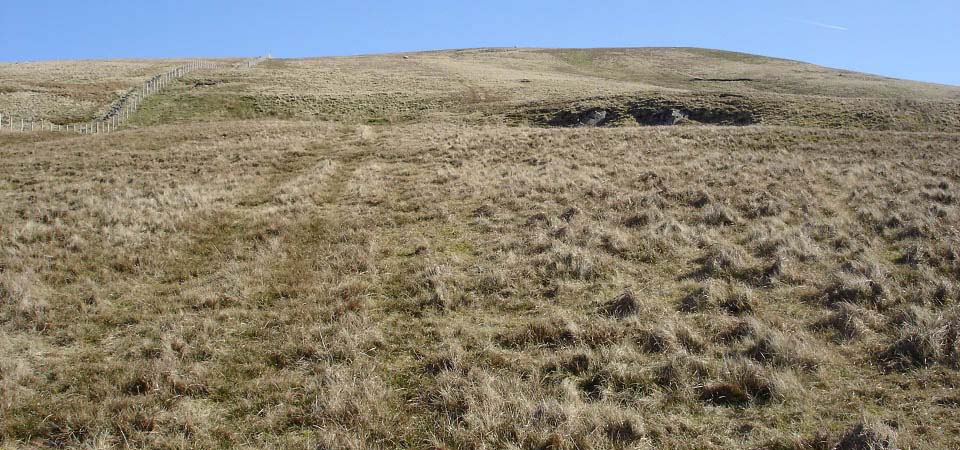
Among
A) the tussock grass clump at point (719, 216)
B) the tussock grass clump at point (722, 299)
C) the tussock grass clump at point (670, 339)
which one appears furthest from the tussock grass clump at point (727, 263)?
the tussock grass clump at point (670, 339)

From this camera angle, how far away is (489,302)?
8875 mm

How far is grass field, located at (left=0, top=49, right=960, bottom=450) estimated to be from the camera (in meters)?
5.62

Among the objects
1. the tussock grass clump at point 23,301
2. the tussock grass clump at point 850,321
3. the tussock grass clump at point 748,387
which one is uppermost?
the tussock grass clump at point 850,321

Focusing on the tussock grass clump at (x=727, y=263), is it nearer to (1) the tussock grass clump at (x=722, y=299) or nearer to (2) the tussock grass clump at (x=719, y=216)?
(1) the tussock grass clump at (x=722, y=299)

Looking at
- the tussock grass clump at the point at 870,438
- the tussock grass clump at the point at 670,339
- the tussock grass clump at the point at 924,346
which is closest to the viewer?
the tussock grass clump at the point at 870,438

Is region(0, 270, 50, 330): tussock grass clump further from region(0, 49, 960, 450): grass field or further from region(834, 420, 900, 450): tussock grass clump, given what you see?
region(834, 420, 900, 450): tussock grass clump

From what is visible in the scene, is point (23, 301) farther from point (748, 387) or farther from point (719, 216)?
point (719, 216)

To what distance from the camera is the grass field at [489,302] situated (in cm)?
562

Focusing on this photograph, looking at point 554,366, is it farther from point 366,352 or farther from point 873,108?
point 873,108

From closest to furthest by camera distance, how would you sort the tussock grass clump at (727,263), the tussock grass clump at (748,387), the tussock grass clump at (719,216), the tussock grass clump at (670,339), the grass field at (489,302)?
the grass field at (489,302)
the tussock grass clump at (748,387)
the tussock grass clump at (670,339)
the tussock grass clump at (727,263)
the tussock grass clump at (719,216)

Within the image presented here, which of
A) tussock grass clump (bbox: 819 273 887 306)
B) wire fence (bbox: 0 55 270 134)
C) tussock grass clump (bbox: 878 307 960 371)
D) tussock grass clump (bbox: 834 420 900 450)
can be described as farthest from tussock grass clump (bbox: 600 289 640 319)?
wire fence (bbox: 0 55 270 134)

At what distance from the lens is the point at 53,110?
42.8 metres

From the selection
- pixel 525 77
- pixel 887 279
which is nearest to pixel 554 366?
pixel 887 279

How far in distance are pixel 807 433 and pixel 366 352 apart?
532 cm
